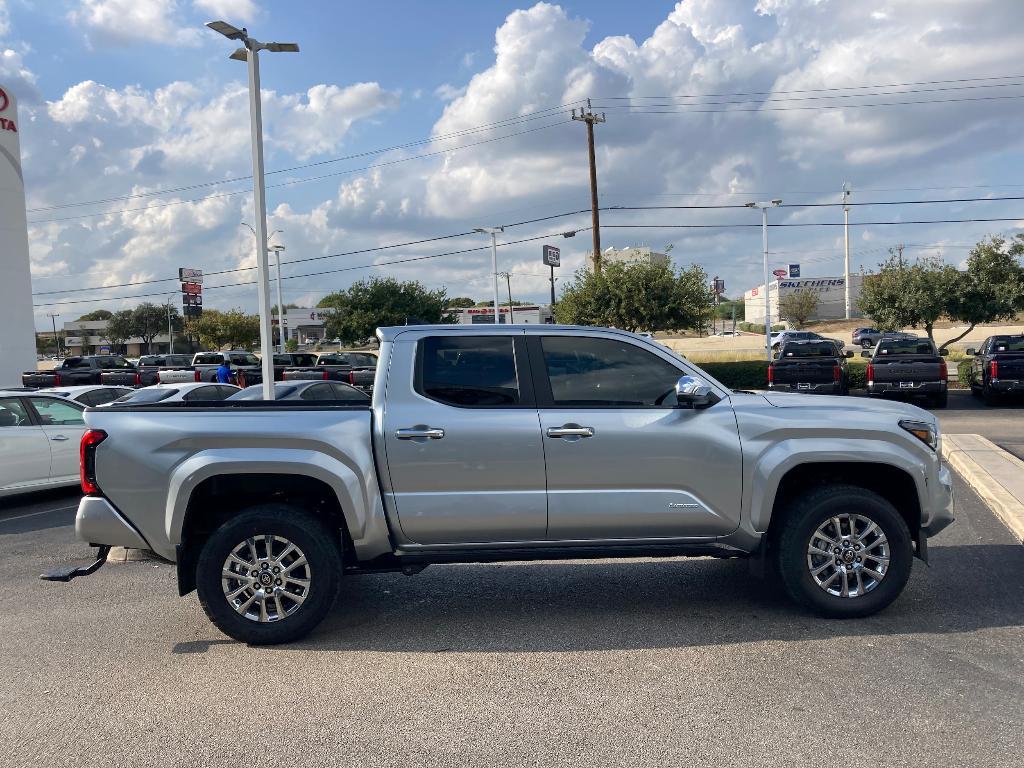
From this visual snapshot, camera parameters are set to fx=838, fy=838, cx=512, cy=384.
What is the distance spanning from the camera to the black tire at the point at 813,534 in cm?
532

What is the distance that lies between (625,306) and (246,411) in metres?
30.9

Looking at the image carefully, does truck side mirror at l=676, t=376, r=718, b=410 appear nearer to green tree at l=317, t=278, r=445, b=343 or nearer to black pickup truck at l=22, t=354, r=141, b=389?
black pickup truck at l=22, t=354, r=141, b=389

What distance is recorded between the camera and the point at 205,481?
525 cm

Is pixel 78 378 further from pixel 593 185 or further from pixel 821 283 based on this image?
pixel 821 283

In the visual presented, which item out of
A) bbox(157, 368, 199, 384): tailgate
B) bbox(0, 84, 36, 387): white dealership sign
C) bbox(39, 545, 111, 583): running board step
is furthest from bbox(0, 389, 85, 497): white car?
bbox(0, 84, 36, 387): white dealership sign

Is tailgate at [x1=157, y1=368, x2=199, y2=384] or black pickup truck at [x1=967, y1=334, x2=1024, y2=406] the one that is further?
tailgate at [x1=157, y1=368, x2=199, y2=384]

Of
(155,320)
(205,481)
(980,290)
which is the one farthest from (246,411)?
A: (155,320)

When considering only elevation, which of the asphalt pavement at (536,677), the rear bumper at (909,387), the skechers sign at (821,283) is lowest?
the asphalt pavement at (536,677)

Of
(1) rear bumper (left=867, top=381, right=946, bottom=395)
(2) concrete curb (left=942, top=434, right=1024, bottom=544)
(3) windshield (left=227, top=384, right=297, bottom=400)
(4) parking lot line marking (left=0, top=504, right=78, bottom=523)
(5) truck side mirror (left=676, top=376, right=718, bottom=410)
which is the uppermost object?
(5) truck side mirror (left=676, top=376, right=718, bottom=410)

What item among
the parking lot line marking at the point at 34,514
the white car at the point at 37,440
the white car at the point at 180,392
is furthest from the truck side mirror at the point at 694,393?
the parking lot line marking at the point at 34,514

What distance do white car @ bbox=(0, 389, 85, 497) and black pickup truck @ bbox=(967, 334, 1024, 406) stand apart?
19.8 metres

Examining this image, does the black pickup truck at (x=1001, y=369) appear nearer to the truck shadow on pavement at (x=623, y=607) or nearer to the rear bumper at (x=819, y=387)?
the rear bumper at (x=819, y=387)

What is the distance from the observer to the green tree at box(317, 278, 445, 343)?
57.1 metres

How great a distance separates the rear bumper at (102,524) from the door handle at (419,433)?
173 centimetres
